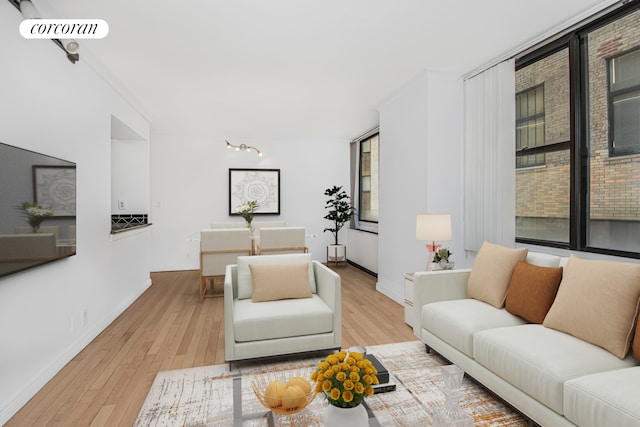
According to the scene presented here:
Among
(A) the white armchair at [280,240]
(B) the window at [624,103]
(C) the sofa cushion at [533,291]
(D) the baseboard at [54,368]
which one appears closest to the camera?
(D) the baseboard at [54,368]

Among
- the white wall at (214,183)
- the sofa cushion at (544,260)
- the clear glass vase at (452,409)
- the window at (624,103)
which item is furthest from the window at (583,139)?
the white wall at (214,183)

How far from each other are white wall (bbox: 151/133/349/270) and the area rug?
420cm

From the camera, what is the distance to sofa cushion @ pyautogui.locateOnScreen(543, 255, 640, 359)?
1818 mm

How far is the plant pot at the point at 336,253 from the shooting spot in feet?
23.3

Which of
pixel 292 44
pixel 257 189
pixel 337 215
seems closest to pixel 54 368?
pixel 292 44

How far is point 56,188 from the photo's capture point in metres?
2.60

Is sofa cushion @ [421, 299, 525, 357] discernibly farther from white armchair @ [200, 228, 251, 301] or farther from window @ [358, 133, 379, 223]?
window @ [358, 133, 379, 223]

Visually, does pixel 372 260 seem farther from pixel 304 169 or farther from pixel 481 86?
pixel 481 86

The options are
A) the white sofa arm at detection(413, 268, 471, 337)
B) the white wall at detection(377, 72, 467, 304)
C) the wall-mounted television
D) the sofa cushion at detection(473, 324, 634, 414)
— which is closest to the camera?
the sofa cushion at detection(473, 324, 634, 414)

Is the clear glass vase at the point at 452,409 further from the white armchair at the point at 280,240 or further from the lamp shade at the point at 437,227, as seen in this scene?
the white armchair at the point at 280,240

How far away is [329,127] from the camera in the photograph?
640 centimetres

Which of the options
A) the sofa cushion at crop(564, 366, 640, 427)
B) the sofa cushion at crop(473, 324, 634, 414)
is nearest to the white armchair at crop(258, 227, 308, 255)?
the sofa cushion at crop(473, 324, 634, 414)

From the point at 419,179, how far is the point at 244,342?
102 inches

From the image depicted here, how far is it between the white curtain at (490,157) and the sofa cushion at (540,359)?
1.39 meters
